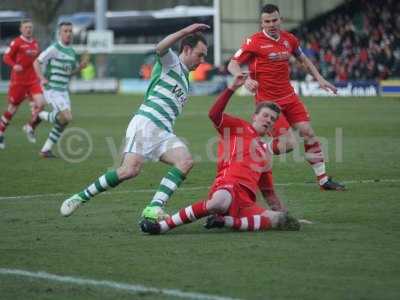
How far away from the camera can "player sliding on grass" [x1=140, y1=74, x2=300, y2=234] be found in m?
10.0

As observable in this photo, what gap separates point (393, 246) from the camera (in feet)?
30.4

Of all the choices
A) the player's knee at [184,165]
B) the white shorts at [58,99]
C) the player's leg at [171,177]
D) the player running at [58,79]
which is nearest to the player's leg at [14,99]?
the player running at [58,79]

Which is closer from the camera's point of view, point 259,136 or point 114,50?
point 259,136

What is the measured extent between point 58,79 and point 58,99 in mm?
402

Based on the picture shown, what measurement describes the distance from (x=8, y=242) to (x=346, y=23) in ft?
129

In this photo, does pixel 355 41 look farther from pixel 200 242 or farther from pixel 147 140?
pixel 200 242

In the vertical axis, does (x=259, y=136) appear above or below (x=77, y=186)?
above

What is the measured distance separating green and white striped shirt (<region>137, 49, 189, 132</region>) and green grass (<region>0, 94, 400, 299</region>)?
112 cm

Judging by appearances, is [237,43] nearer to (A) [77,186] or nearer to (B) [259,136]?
(A) [77,186]

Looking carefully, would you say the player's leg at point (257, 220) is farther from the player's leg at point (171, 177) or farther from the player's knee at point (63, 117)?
the player's knee at point (63, 117)

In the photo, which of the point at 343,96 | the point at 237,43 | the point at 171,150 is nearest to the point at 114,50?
the point at 237,43

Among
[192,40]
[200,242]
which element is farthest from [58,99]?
[200,242]

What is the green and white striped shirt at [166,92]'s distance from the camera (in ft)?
34.9
